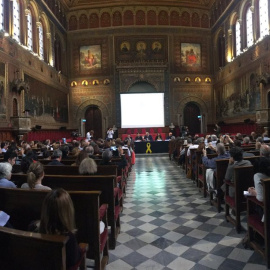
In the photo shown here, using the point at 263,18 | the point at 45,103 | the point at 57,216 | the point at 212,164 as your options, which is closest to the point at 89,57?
the point at 45,103

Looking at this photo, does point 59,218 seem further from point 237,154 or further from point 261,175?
point 237,154

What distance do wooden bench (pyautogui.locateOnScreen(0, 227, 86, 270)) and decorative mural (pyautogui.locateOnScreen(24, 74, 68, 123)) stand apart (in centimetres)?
1493

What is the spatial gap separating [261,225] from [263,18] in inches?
642

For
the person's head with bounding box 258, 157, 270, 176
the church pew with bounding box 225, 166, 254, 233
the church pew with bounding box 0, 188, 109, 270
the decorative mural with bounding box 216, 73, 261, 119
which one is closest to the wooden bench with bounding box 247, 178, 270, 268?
the person's head with bounding box 258, 157, 270, 176

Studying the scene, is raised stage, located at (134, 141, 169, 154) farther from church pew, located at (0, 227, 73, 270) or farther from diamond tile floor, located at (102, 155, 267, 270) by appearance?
church pew, located at (0, 227, 73, 270)

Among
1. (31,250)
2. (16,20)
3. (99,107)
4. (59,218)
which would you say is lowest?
(31,250)

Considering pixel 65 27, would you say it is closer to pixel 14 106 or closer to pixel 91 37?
pixel 91 37

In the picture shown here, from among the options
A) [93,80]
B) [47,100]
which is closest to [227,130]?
[93,80]

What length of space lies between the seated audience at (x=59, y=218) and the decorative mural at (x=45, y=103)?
14856mm

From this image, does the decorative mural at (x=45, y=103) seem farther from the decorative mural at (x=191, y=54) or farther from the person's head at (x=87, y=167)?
the person's head at (x=87, y=167)

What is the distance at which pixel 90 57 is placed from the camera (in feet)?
78.4

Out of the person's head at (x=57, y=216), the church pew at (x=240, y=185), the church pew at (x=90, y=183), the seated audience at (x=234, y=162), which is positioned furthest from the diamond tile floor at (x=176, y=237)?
the person's head at (x=57, y=216)

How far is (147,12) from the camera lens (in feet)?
77.6

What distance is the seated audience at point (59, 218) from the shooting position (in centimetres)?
190
